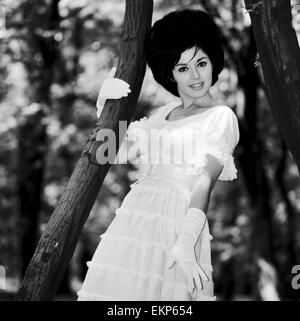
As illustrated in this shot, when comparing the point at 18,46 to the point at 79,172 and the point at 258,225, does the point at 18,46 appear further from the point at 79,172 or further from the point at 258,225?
the point at 79,172

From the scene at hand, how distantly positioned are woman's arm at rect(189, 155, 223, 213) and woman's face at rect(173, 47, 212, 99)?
492 mm

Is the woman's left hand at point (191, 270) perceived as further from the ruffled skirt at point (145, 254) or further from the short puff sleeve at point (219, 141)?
the short puff sleeve at point (219, 141)

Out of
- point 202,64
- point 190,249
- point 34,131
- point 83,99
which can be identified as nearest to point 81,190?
point 190,249

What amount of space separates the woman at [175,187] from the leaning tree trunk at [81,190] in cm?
10

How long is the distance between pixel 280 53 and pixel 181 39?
62cm

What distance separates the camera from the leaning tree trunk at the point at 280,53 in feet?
10.9

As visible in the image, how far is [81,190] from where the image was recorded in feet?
12.3

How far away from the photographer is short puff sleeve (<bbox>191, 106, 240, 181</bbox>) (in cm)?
339

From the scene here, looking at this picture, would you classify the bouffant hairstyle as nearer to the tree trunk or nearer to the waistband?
the waistband

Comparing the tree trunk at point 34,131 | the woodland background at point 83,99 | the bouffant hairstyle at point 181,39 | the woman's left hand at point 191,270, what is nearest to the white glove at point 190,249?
the woman's left hand at point 191,270

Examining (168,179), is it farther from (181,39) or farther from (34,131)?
(34,131)

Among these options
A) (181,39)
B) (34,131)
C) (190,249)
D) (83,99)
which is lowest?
(190,249)
